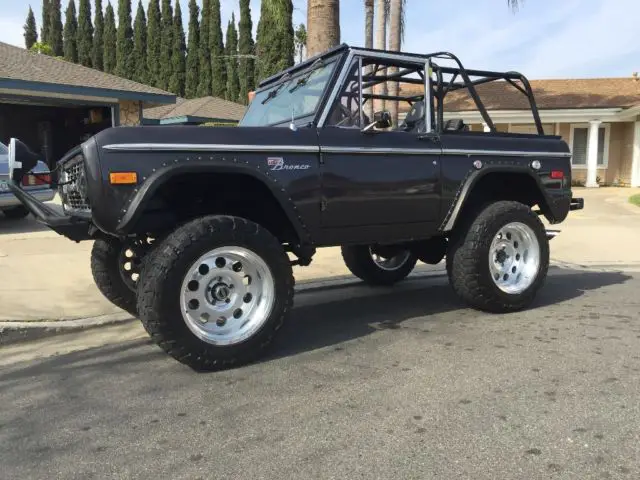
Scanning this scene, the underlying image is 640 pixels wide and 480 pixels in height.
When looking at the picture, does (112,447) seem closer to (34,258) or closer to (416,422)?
(416,422)

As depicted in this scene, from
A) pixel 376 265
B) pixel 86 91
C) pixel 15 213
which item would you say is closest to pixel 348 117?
pixel 376 265

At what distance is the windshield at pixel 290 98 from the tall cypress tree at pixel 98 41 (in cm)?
4475

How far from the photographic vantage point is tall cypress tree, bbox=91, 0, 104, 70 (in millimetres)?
44906

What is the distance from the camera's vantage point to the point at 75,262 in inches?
295

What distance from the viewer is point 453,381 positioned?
11.8 feet

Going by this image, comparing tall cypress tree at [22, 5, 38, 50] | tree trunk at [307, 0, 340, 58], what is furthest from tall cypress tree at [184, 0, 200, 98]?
tree trunk at [307, 0, 340, 58]

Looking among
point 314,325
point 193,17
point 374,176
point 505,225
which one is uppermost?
point 193,17

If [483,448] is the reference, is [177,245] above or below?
above

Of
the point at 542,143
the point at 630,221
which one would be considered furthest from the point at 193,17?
the point at 542,143

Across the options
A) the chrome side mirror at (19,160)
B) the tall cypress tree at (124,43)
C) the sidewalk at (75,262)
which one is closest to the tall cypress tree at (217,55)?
the tall cypress tree at (124,43)

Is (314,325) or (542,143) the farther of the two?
(542,143)

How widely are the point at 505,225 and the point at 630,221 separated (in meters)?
8.74

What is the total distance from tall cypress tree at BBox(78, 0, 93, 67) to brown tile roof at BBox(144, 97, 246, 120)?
73.2 feet

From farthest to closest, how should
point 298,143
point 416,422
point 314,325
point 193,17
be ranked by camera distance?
point 193,17 → point 314,325 → point 298,143 → point 416,422
